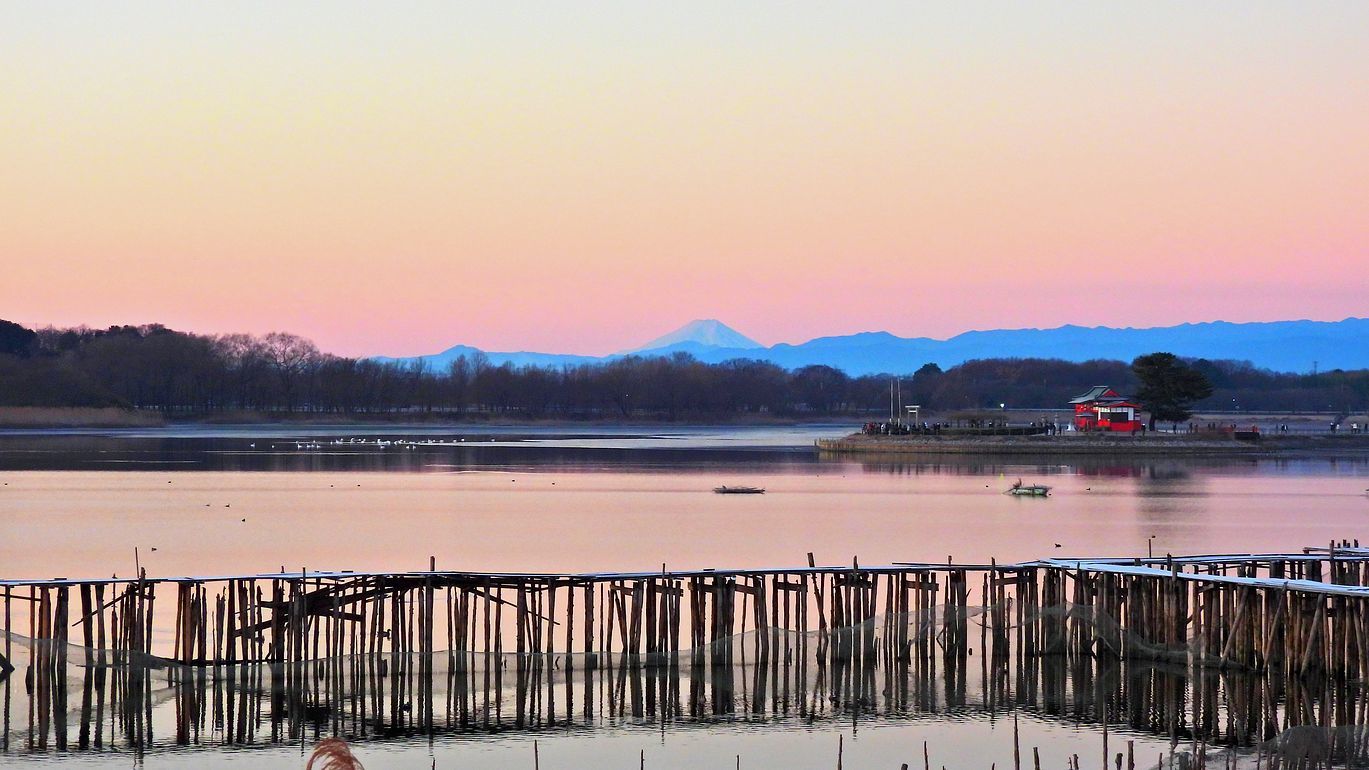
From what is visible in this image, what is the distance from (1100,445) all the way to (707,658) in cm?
8890

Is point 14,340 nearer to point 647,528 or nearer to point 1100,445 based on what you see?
point 1100,445

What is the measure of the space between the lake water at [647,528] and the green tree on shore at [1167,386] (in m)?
10.8

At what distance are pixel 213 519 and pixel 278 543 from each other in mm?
8773

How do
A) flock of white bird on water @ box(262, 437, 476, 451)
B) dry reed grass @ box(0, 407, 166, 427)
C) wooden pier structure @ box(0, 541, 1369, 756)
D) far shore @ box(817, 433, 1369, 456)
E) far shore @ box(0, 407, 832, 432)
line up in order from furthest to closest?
far shore @ box(0, 407, 832, 432)
dry reed grass @ box(0, 407, 166, 427)
flock of white bird on water @ box(262, 437, 476, 451)
far shore @ box(817, 433, 1369, 456)
wooden pier structure @ box(0, 541, 1369, 756)

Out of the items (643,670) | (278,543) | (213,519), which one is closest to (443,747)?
(643,670)

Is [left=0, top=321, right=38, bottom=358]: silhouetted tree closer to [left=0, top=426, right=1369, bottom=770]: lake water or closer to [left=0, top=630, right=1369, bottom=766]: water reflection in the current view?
[left=0, top=426, right=1369, bottom=770]: lake water

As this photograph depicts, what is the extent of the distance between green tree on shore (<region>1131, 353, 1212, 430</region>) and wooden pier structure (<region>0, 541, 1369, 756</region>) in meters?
89.0

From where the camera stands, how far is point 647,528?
2000 inches

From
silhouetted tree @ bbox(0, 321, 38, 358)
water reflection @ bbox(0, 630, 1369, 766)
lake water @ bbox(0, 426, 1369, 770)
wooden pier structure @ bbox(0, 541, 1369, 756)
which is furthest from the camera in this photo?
silhouetted tree @ bbox(0, 321, 38, 358)

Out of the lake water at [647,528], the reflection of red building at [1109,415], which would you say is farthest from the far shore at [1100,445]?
the lake water at [647,528]

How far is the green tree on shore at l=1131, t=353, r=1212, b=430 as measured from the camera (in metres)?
113

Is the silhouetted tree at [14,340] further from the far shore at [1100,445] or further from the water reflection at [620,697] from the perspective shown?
the water reflection at [620,697]

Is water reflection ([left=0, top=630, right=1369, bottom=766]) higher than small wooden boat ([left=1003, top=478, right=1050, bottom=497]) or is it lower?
lower

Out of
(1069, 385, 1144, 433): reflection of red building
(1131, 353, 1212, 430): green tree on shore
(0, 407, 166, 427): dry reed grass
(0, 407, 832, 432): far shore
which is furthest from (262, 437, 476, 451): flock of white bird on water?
(1131, 353, 1212, 430): green tree on shore
